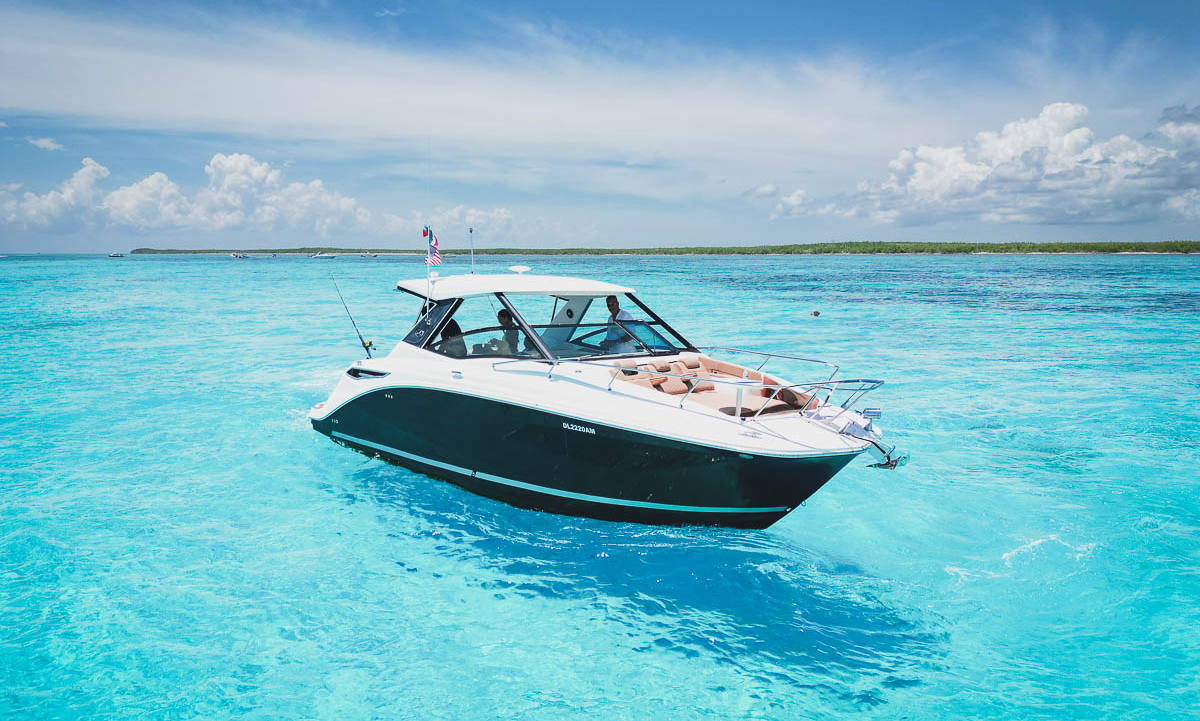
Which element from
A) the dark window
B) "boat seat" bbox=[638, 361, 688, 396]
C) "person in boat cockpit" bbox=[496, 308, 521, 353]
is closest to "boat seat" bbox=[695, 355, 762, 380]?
"boat seat" bbox=[638, 361, 688, 396]

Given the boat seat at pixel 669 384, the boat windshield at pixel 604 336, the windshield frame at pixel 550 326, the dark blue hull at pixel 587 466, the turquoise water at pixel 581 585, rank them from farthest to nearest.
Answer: the boat windshield at pixel 604 336
the windshield frame at pixel 550 326
the boat seat at pixel 669 384
the dark blue hull at pixel 587 466
the turquoise water at pixel 581 585

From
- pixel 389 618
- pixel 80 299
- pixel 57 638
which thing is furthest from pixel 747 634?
pixel 80 299

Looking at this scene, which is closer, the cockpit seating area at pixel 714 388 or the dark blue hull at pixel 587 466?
the dark blue hull at pixel 587 466

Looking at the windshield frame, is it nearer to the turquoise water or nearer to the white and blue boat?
the white and blue boat

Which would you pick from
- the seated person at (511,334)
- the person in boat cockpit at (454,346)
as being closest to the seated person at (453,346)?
the person in boat cockpit at (454,346)

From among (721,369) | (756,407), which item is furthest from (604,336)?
(756,407)

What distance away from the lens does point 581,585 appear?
6.02m

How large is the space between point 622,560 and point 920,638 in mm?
2581

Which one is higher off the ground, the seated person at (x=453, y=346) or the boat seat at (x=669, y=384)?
the seated person at (x=453, y=346)

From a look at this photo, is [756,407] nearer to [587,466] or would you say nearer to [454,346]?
[587,466]

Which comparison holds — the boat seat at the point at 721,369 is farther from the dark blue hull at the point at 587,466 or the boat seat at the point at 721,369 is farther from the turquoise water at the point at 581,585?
the dark blue hull at the point at 587,466

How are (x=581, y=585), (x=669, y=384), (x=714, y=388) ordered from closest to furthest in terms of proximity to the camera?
(x=581, y=585)
(x=669, y=384)
(x=714, y=388)

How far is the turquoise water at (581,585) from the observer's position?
4641 mm

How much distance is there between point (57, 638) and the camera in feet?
17.2
